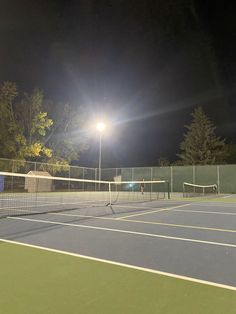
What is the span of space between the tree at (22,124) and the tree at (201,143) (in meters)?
23.1

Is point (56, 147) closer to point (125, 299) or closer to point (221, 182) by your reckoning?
point (221, 182)

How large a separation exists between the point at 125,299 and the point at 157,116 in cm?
6027

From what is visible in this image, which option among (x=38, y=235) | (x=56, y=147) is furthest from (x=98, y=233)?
(x=56, y=147)

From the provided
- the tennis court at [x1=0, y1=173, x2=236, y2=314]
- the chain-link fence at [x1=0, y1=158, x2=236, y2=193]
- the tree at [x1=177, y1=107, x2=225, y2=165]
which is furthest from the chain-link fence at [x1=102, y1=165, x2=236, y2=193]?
the tennis court at [x1=0, y1=173, x2=236, y2=314]

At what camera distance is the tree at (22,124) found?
38469mm

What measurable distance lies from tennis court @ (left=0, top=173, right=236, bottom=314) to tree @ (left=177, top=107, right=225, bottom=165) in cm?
4725

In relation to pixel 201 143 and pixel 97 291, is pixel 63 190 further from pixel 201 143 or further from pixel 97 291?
pixel 97 291

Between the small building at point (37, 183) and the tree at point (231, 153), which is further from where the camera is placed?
the tree at point (231, 153)

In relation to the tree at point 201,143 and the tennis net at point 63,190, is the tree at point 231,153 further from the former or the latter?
the tennis net at point 63,190

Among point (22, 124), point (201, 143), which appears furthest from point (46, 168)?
point (201, 143)

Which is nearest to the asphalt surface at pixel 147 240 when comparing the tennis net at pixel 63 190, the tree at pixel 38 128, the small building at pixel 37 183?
the tennis net at pixel 63 190

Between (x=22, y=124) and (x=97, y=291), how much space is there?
3827 cm

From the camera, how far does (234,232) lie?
7984mm

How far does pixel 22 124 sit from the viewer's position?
132ft
